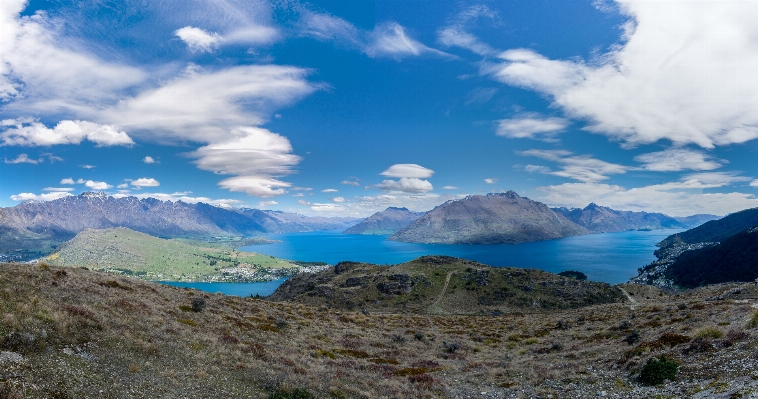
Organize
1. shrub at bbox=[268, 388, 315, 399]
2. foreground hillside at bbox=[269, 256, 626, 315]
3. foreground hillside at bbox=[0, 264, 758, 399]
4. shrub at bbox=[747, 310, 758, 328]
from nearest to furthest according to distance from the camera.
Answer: foreground hillside at bbox=[0, 264, 758, 399] → shrub at bbox=[268, 388, 315, 399] → shrub at bbox=[747, 310, 758, 328] → foreground hillside at bbox=[269, 256, 626, 315]

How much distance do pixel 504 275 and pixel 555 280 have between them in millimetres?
19246

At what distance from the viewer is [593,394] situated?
18.3 meters

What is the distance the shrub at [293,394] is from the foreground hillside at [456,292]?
9570 centimetres

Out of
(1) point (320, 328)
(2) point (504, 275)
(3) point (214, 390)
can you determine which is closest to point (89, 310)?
(3) point (214, 390)

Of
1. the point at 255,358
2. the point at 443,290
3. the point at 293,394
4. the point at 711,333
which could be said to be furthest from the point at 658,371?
the point at 443,290

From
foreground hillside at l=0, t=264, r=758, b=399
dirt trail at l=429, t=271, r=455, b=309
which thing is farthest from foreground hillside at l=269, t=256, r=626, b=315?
foreground hillside at l=0, t=264, r=758, b=399

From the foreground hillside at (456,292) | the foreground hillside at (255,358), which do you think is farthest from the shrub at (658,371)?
the foreground hillside at (456,292)

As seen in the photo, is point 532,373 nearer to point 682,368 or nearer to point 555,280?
point 682,368

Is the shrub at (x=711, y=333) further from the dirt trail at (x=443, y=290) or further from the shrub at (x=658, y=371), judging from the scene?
the dirt trail at (x=443, y=290)

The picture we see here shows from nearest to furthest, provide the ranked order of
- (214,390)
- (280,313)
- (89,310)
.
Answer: (214,390), (89,310), (280,313)

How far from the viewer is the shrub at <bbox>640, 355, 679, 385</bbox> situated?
56.1ft

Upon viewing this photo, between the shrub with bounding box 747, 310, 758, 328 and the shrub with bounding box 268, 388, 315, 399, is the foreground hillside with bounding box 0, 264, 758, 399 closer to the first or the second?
the shrub with bounding box 268, 388, 315, 399

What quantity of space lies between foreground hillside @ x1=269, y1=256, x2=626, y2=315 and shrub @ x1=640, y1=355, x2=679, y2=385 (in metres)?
93.8

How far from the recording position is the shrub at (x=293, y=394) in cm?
1673
